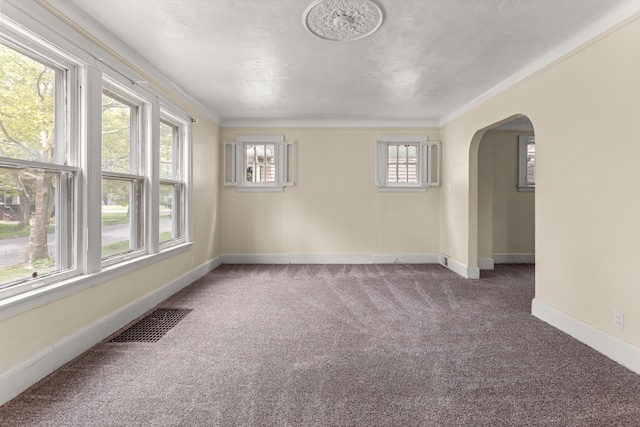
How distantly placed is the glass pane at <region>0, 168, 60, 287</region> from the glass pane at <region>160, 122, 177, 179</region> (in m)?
1.66

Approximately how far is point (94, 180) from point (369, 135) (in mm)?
4366

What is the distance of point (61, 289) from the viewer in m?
2.17

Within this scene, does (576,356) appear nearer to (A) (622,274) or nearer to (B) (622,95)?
(A) (622,274)

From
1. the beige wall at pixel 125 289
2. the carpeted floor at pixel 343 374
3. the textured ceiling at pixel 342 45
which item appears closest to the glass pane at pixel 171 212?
the beige wall at pixel 125 289

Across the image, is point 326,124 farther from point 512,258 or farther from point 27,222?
point 27,222

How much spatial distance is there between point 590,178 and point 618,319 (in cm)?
110

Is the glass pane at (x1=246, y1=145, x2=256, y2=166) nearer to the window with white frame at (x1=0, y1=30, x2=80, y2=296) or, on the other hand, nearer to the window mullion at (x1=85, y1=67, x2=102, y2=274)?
the window mullion at (x1=85, y1=67, x2=102, y2=274)

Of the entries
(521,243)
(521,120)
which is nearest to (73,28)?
(521,120)

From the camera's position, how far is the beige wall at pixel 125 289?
191 cm

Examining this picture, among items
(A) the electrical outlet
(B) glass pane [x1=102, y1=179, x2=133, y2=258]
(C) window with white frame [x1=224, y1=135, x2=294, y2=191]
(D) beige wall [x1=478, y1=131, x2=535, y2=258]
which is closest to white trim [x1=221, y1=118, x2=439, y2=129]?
(C) window with white frame [x1=224, y1=135, x2=294, y2=191]

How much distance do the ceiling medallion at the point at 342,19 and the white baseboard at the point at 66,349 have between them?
9.74 ft

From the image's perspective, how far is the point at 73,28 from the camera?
2293 millimetres

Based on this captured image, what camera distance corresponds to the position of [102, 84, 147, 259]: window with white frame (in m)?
2.81

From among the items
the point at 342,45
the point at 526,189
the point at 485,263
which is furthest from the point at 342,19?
the point at 526,189
